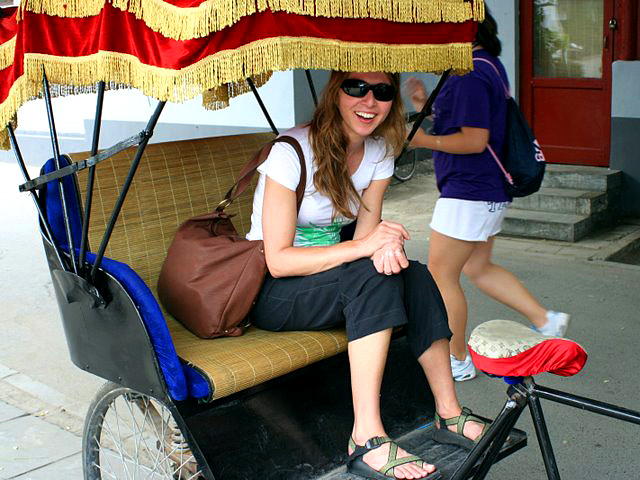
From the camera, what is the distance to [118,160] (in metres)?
3.75

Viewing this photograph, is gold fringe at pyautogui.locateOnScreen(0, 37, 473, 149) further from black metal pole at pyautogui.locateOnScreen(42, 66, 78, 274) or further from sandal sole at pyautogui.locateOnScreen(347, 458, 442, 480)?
sandal sole at pyautogui.locateOnScreen(347, 458, 442, 480)

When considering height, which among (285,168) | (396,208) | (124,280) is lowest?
(396,208)

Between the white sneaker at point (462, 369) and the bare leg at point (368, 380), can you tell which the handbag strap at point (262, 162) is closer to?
the bare leg at point (368, 380)

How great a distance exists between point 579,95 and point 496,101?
4.47 metres

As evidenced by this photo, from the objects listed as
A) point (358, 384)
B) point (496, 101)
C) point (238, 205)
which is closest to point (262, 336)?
point (358, 384)

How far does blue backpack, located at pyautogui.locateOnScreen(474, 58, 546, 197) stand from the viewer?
4320 mm

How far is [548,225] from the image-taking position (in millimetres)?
7434

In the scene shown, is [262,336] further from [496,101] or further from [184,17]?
[496,101]

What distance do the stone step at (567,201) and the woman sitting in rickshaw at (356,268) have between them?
4.46m

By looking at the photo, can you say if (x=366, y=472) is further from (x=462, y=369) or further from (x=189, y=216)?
(x=462, y=369)

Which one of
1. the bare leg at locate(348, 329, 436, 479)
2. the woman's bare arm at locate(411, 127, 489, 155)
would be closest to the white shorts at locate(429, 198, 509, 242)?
the woman's bare arm at locate(411, 127, 489, 155)

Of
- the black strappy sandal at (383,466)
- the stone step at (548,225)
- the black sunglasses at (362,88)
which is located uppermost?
the black sunglasses at (362,88)

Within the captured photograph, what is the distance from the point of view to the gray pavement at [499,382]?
4.02 meters

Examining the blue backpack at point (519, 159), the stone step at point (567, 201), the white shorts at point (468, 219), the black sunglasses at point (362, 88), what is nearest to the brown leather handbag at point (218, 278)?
the black sunglasses at point (362, 88)
